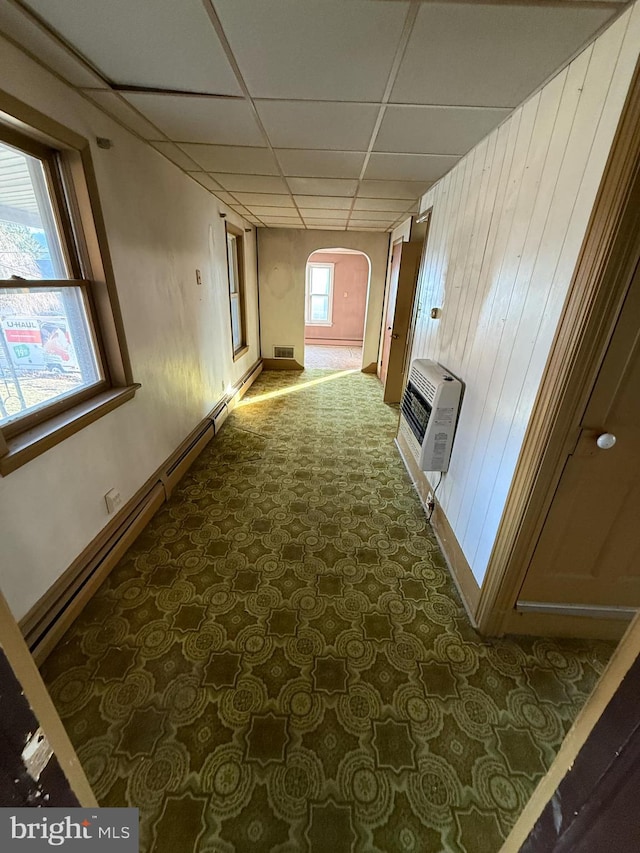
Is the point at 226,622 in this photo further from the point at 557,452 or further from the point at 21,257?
the point at 21,257

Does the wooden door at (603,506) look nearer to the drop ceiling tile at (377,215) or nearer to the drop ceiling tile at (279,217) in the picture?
the drop ceiling tile at (377,215)

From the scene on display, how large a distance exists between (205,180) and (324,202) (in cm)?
121

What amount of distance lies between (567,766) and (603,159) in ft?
5.13

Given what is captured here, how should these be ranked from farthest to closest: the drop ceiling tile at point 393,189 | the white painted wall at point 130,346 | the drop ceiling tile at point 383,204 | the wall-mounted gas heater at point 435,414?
the drop ceiling tile at point 383,204 < the drop ceiling tile at point 393,189 < the wall-mounted gas heater at point 435,414 < the white painted wall at point 130,346

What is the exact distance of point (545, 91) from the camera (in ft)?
4.54

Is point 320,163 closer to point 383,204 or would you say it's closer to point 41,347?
point 383,204

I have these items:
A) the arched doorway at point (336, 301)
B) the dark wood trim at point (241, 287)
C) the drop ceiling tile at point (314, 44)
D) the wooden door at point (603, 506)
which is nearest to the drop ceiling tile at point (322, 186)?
the drop ceiling tile at point (314, 44)

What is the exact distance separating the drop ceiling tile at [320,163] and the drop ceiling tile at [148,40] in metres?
0.81

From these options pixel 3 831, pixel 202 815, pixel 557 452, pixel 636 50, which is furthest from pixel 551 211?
pixel 202 815

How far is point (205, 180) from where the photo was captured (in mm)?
2961

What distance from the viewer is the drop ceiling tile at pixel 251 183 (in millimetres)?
2797

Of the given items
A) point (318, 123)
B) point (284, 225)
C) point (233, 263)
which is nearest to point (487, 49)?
point (318, 123)

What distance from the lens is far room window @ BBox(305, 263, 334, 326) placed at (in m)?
8.84

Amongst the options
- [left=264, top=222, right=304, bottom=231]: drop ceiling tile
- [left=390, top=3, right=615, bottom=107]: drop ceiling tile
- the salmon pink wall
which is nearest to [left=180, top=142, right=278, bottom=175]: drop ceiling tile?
[left=390, top=3, right=615, bottom=107]: drop ceiling tile
